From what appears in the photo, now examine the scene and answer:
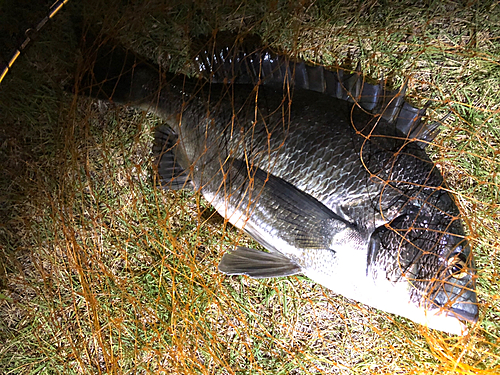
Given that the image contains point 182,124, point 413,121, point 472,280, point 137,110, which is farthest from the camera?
point 137,110

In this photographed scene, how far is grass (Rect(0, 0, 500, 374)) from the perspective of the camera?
186 cm

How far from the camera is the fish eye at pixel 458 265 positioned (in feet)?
4.56

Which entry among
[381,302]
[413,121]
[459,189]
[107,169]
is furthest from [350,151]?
[107,169]

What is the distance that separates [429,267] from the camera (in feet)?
4.61

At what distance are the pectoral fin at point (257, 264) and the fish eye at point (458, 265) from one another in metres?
0.67

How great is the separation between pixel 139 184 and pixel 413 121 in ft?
5.15

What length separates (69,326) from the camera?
6.61 feet

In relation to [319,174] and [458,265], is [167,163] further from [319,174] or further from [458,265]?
[458,265]

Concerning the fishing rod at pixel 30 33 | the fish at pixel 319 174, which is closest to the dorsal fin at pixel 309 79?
the fish at pixel 319 174

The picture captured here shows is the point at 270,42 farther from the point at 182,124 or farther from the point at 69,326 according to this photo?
the point at 69,326

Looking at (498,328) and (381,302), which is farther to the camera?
(498,328)

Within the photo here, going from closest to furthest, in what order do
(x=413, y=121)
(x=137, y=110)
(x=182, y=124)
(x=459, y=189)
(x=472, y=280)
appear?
1. (x=472, y=280)
2. (x=413, y=121)
3. (x=182, y=124)
4. (x=459, y=189)
5. (x=137, y=110)

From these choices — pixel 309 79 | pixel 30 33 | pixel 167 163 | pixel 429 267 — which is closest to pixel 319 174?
pixel 309 79

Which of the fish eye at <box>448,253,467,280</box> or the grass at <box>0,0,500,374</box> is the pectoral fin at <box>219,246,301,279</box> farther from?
the fish eye at <box>448,253,467,280</box>
